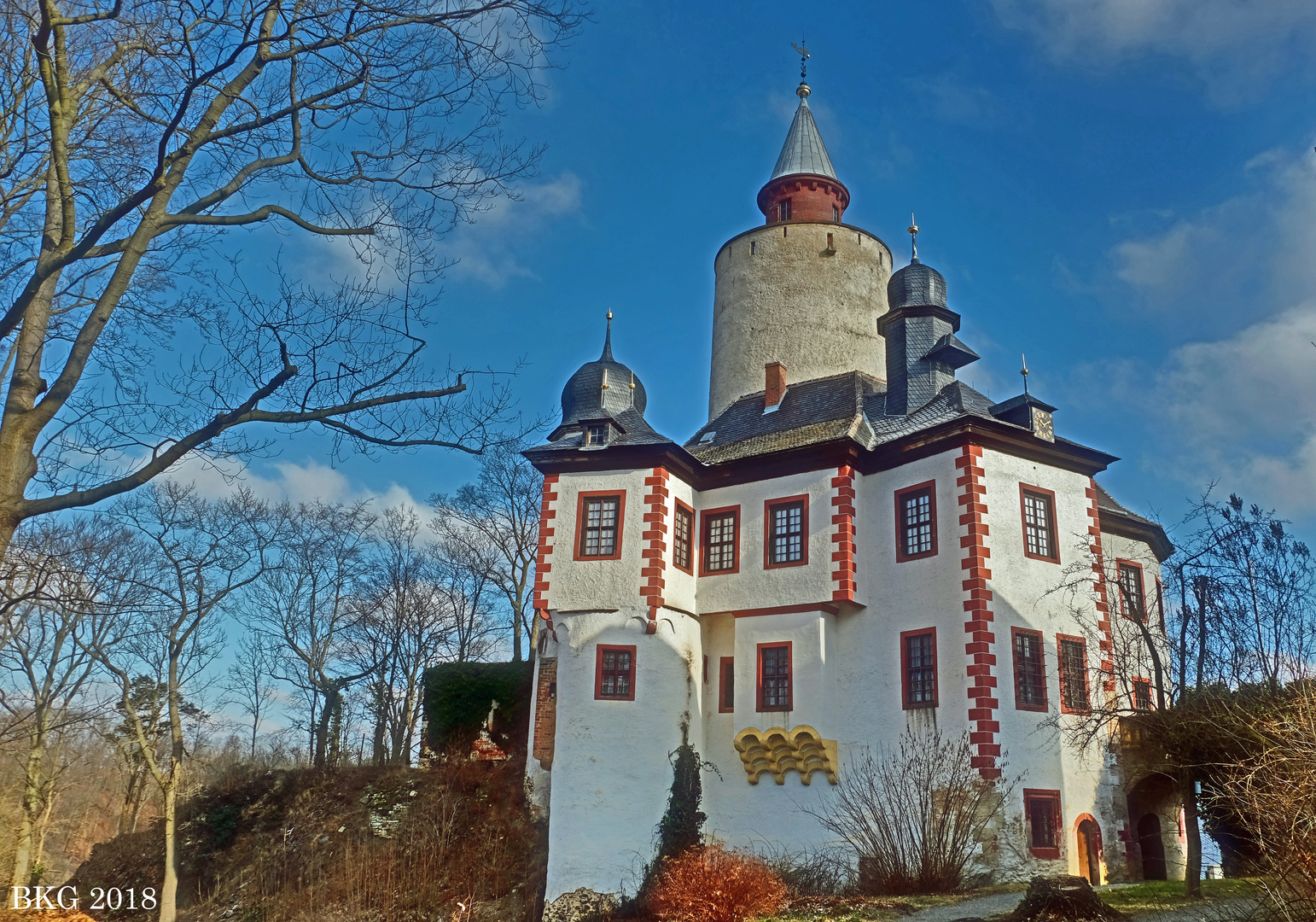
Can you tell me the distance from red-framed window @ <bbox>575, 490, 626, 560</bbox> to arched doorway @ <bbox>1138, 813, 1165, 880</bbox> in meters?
12.1

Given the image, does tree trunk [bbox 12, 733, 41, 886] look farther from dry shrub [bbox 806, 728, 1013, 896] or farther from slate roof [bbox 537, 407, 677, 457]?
dry shrub [bbox 806, 728, 1013, 896]

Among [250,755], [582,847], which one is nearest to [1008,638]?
[582,847]

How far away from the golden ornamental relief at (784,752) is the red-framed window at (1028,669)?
3951 mm

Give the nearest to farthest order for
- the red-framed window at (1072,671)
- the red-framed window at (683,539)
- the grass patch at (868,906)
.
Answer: the grass patch at (868,906), the red-framed window at (1072,671), the red-framed window at (683,539)

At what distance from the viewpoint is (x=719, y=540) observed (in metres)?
25.0

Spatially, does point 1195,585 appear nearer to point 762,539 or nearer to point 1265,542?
point 1265,542

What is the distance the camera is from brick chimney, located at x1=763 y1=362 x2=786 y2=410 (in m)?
28.2

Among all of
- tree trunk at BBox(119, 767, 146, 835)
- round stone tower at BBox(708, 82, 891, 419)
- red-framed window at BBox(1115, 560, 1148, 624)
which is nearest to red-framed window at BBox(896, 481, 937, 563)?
red-framed window at BBox(1115, 560, 1148, 624)

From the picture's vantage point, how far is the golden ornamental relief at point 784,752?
21.9 m

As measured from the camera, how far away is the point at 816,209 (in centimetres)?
3328

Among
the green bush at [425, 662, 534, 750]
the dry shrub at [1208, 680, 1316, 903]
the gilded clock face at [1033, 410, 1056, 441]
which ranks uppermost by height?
the gilded clock face at [1033, 410, 1056, 441]

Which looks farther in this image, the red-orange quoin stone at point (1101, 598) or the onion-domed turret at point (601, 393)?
the onion-domed turret at point (601, 393)

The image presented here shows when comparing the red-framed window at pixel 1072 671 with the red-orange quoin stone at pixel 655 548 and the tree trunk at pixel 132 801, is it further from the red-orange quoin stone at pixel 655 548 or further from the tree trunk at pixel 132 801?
the tree trunk at pixel 132 801

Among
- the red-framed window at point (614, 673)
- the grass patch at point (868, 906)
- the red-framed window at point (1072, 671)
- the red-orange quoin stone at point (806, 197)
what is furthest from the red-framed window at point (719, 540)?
the red-orange quoin stone at point (806, 197)
